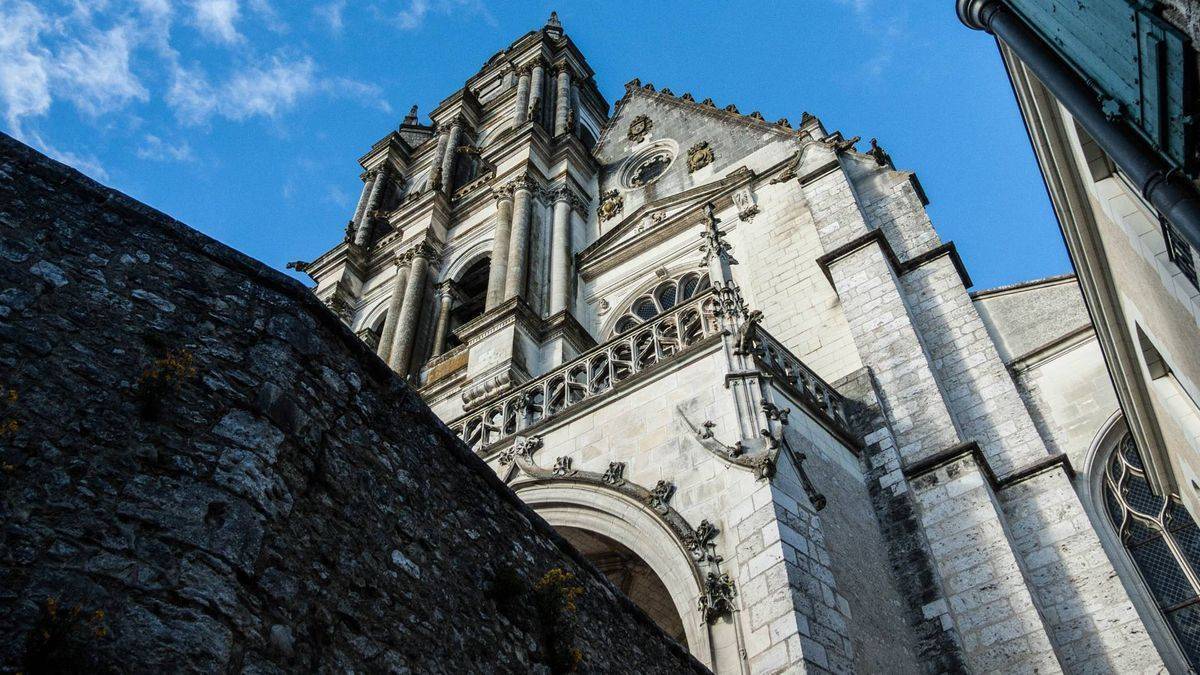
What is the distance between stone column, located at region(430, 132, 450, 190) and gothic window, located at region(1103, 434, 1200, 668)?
1828 cm

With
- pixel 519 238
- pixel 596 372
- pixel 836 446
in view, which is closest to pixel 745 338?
pixel 836 446

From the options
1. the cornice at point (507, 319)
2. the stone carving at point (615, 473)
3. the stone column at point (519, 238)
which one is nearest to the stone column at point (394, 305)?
the stone column at point (519, 238)

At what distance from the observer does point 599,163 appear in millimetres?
21906

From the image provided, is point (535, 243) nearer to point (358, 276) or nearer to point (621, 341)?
point (358, 276)

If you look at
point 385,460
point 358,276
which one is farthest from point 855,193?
point 358,276

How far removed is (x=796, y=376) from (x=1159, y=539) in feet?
12.7

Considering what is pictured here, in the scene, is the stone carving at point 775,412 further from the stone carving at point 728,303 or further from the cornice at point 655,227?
the cornice at point 655,227

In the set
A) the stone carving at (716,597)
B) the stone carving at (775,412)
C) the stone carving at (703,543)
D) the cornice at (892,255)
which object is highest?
the cornice at (892,255)

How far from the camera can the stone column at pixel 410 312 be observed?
Answer: 59.6ft

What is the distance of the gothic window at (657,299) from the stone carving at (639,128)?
6.30 m

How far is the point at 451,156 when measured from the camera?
2662cm

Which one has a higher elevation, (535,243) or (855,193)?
(535,243)

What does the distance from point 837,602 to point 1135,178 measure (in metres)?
3.96

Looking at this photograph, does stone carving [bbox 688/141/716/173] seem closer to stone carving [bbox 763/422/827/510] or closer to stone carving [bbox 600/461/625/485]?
stone carving [bbox 600/461/625/485]
